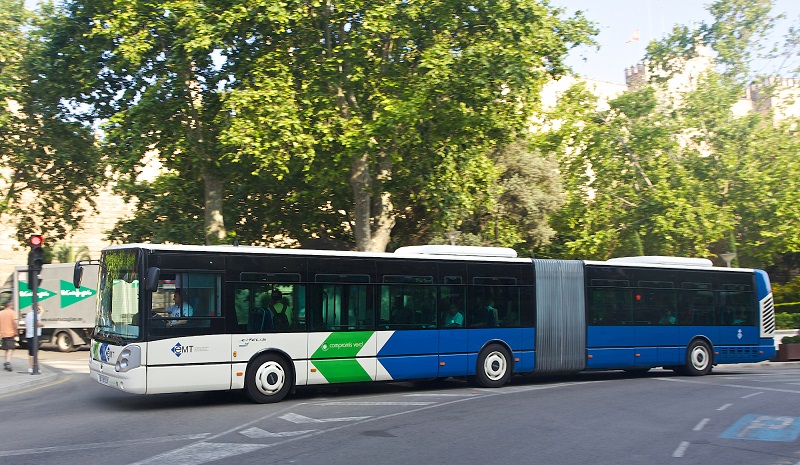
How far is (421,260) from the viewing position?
1647cm

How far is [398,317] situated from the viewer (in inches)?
625

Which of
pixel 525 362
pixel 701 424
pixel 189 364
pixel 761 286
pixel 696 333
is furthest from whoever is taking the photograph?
pixel 761 286

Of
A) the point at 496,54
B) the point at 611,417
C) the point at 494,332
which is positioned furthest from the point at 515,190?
the point at 611,417

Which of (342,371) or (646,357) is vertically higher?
(342,371)

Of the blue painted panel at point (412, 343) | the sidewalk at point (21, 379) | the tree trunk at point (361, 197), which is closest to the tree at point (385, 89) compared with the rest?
the tree trunk at point (361, 197)

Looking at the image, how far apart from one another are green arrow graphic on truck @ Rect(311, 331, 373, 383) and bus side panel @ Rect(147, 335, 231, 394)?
67.5 inches

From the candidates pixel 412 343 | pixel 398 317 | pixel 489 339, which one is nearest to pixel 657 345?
pixel 489 339

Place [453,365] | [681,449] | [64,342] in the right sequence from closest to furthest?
[681,449], [453,365], [64,342]

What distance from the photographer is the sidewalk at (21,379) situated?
55.0 ft

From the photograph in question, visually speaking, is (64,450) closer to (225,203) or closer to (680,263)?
(680,263)

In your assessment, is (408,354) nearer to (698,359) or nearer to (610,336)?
(610,336)

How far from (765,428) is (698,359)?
9142mm

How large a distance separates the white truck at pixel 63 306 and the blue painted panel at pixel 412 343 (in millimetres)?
17553

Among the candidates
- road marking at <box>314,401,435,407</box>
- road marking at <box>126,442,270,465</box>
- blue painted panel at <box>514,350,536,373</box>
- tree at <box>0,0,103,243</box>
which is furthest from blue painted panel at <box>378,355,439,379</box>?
tree at <box>0,0,103,243</box>
